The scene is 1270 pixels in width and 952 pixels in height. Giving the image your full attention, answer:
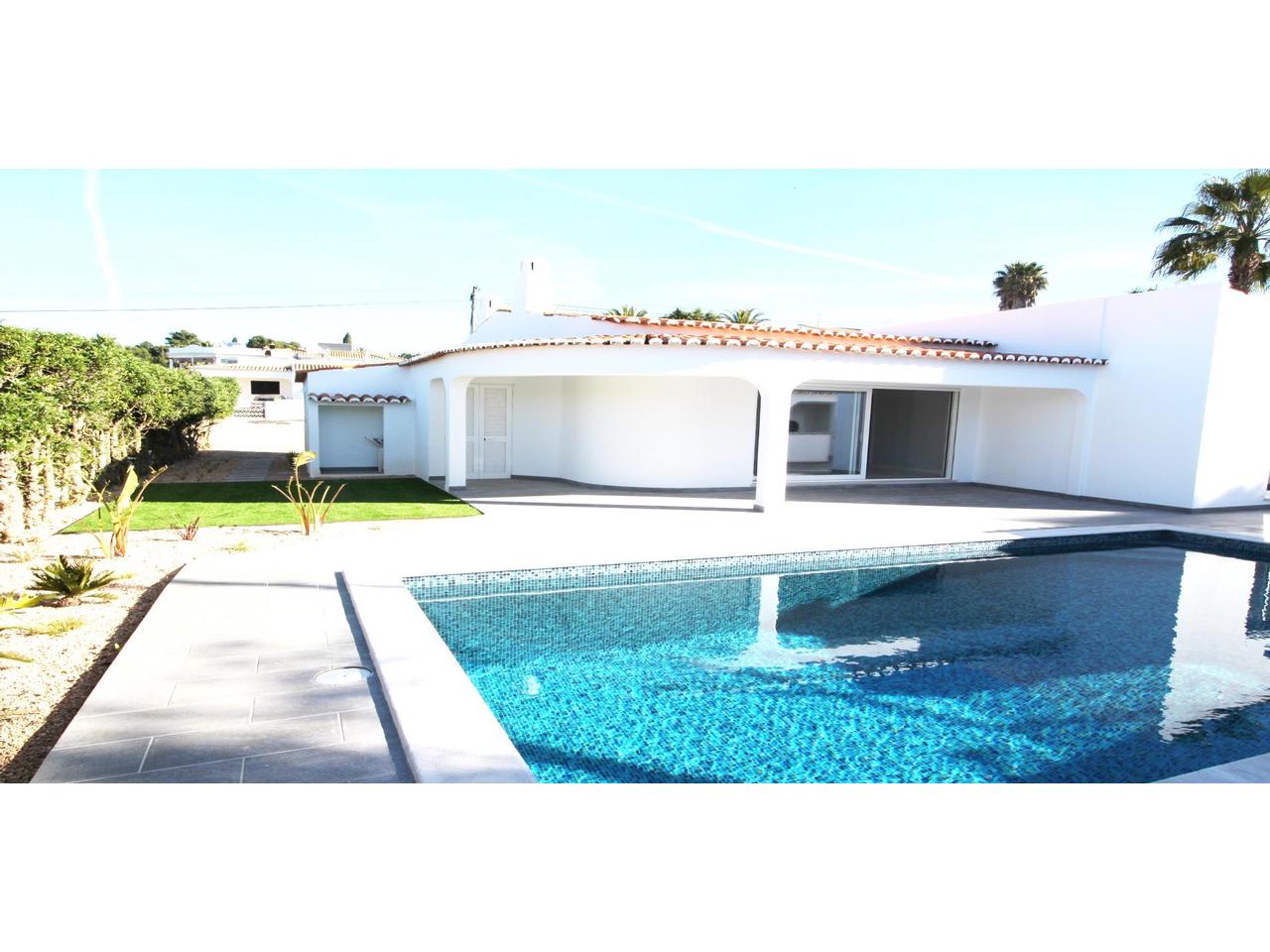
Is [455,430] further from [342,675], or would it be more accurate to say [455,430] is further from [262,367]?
[262,367]

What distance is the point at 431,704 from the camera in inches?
199

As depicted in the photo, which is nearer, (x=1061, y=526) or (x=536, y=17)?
(x=536, y=17)

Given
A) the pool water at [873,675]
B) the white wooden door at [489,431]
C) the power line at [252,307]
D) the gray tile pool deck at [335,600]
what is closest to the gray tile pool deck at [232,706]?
the gray tile pool deck at [335,600]

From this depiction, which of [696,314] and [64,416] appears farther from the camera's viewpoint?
[696,314]

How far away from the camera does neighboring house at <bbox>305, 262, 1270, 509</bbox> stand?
48.1 feet

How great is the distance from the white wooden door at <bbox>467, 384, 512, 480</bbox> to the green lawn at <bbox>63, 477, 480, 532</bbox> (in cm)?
209

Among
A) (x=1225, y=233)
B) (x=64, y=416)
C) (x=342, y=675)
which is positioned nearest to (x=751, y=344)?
(x=342, y=675)

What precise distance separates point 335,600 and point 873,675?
18.2 feet

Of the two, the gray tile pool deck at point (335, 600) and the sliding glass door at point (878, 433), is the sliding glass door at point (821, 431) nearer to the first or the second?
the sliding glass door at point (878, 433)

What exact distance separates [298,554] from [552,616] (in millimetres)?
3759

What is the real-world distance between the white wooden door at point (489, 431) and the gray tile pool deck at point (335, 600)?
2.12 meters

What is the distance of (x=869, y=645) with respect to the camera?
26.0ft
